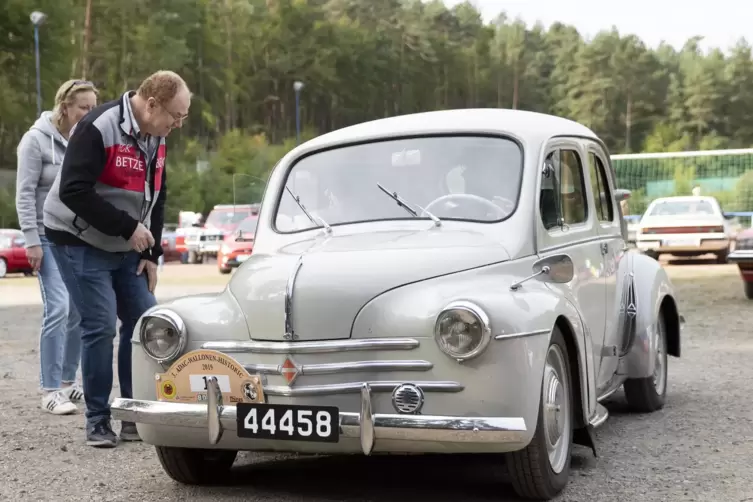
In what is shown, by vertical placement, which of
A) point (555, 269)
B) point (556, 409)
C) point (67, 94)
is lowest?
point (556, 409)

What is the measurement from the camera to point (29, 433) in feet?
21.4

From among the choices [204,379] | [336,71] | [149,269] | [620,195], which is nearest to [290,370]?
[204,379]

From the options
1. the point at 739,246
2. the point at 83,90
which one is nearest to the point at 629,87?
the point at 739,246

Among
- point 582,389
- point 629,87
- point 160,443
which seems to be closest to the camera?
point 160,443

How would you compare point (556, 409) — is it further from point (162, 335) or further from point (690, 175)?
point (690, 175)

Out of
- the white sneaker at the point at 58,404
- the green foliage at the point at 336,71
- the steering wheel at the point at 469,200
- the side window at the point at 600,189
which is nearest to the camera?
the steering wheel at the point at 469,200

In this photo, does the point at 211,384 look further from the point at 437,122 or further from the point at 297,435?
the point at 437,122

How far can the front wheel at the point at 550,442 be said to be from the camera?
454cm

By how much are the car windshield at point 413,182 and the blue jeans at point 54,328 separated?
218 cm

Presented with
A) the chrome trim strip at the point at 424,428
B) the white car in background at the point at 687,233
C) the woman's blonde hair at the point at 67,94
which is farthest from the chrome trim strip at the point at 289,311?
the white car in background at the point at 687,233

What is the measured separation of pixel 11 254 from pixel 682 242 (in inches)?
645

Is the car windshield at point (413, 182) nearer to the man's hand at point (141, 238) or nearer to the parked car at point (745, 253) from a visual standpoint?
the man's hand at point (141, 238)

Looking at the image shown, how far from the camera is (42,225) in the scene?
716 cm

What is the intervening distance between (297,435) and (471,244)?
127 centimetres
